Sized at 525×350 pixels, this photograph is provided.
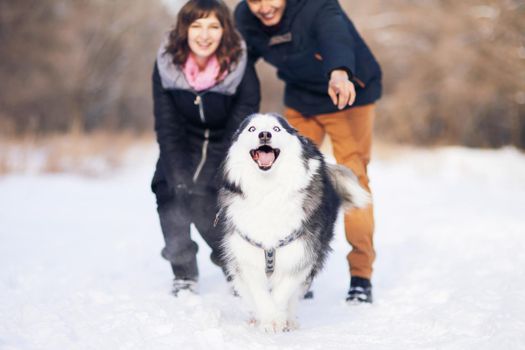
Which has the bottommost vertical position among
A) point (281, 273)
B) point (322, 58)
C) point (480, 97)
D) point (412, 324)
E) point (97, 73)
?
point (412, 324)

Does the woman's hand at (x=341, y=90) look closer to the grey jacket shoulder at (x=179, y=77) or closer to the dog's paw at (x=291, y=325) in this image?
the grey jacket shoulder at (x=179, y=77)

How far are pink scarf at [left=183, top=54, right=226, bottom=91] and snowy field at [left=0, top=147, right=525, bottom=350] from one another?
51.4 inches

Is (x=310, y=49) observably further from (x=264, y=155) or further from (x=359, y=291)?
(x=359, y=291)

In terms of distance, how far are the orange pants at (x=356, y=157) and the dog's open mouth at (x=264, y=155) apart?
2.72ft

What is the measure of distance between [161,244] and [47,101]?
12.5 m

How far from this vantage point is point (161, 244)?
5.11m

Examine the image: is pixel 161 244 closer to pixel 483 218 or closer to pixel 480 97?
pixel 483 218

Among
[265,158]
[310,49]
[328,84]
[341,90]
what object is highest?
[310,49]

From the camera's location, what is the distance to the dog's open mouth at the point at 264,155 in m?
2.67

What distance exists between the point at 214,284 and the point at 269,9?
193 cm

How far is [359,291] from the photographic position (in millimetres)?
3297

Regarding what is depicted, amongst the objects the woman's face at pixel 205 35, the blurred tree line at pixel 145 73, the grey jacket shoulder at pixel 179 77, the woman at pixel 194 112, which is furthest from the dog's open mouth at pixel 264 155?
the blurred tree line at pixel 145 73

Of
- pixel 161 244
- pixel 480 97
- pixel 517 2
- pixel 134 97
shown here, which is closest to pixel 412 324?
pixel 161 244

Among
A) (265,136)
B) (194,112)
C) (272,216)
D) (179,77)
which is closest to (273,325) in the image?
(272,216)
